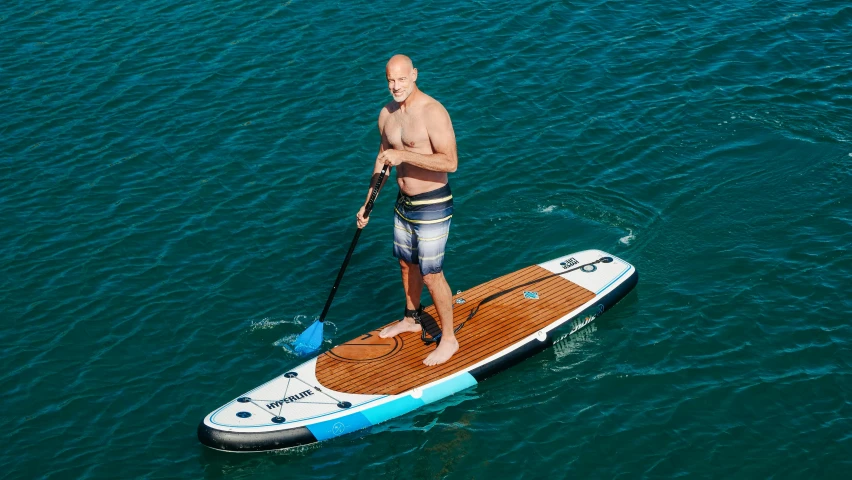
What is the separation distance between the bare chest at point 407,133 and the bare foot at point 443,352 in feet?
7.68

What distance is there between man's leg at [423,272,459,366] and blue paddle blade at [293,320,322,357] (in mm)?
1380

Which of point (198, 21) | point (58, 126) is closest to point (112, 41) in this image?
point (198, 21)

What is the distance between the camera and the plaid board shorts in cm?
1101

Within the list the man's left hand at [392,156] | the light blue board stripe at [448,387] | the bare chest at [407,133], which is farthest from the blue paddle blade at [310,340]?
the man's left hand at [392,156]

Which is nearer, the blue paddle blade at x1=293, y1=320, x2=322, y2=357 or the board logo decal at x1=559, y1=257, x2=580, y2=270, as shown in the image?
the blue paddle blade at x1=293, y1=320, x2=322, y2=357

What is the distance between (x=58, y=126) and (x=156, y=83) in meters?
2.00

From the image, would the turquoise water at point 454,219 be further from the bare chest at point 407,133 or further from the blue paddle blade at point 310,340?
the bare chest at point 407,133

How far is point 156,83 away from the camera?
1873 centimetres

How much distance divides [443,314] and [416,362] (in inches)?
25.8

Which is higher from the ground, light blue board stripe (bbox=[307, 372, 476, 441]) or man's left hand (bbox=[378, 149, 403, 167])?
man's left hand (bbox=[378, 149, 403, 167])

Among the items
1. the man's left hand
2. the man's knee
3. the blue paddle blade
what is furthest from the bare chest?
the blue paddle blade

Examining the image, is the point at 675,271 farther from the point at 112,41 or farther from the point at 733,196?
the point at 112,41

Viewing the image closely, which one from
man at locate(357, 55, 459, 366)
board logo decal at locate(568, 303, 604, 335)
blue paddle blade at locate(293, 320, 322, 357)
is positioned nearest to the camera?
man at locate(357, 55, 459, 366)

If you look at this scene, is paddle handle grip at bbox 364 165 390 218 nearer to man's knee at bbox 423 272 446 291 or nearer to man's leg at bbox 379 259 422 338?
man's leg at bbox 379 259 422 338
